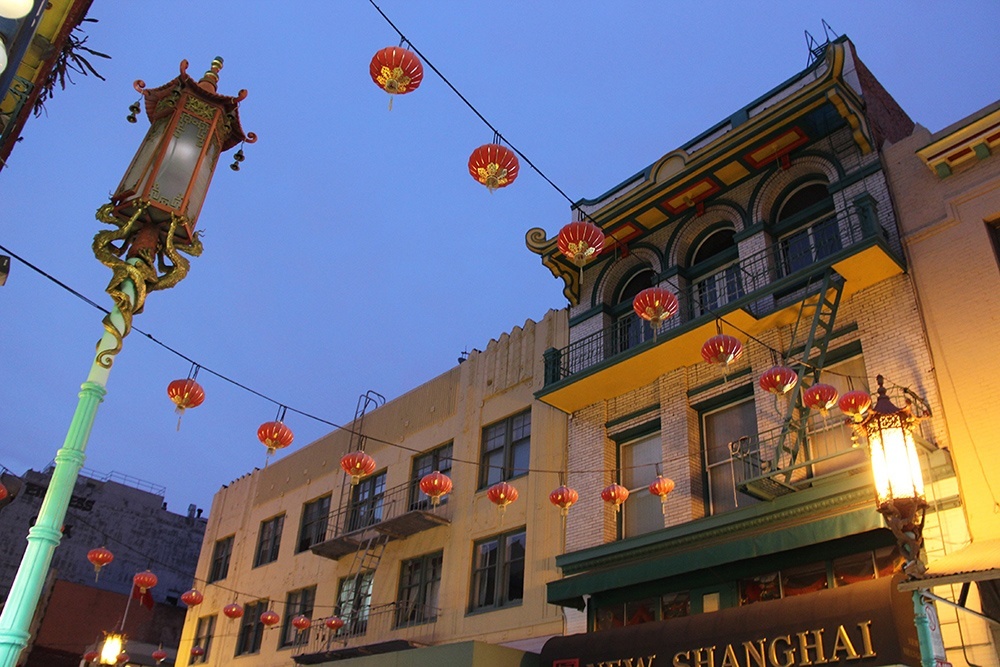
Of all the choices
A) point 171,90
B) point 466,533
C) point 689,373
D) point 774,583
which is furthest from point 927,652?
point 466,533

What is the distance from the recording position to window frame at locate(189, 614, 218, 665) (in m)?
29.1

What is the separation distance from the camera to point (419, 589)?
22.0 m

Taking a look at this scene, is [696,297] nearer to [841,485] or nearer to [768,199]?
[768,199]

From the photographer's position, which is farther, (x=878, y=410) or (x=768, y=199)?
(x=768, y=199)

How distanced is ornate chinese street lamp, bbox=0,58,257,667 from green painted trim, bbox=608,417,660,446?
11582 mm

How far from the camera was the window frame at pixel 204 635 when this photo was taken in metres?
29.1

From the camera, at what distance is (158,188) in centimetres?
792

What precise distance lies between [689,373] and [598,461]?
2.94 metres

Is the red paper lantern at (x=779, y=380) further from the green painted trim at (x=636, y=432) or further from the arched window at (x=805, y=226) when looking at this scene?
the green painted trim at (x=636, y=432)

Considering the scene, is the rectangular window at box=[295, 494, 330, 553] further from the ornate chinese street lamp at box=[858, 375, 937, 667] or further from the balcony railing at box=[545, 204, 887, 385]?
the ornate chinese street lamp at box=[858, 375, 937, 667]

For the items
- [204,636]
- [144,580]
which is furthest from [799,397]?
[204,636]

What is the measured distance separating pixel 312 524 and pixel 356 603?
4.74 meters

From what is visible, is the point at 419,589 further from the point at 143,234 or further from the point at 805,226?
the point at 143,234

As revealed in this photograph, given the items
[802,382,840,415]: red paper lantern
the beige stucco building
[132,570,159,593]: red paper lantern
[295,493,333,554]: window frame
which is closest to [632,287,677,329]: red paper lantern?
[802,382,840,415]: red paper lantern
